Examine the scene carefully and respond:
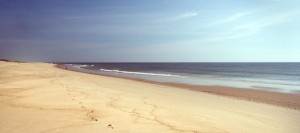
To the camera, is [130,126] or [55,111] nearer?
[130,126]

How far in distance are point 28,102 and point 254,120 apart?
6399 mm

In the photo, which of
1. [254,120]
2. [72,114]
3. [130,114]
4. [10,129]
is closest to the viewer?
[10,129]

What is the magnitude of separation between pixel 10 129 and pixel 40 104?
2.99 metres

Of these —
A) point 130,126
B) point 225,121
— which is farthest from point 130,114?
point 225,121

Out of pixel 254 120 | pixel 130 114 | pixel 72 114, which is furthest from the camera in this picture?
pixel 254 120

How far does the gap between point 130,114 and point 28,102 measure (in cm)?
318

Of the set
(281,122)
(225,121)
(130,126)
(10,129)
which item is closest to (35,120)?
(10,129)

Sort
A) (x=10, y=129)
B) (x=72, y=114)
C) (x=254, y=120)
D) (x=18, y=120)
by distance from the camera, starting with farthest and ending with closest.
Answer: (x=254, y=120) → (x=72, y=114) → (x=18, y=120) → (x=10, y=129)

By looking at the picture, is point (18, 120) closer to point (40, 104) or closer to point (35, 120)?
point (35, 120)

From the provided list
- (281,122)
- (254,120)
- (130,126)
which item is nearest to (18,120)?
(130,126)

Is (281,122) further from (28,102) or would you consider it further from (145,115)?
(28,102)

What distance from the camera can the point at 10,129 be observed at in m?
5.03

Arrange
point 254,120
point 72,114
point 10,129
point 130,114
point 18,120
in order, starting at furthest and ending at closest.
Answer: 1. point 254,120
2. point 130,114
3. point 72,114
4. point 18,120
5. point 10,129

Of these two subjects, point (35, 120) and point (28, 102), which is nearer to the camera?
point (35, 120)
